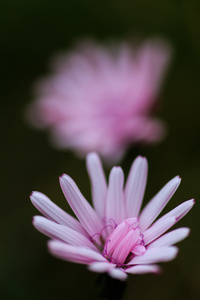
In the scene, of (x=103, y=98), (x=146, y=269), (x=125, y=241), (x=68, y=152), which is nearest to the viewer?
(x=146, y=269)

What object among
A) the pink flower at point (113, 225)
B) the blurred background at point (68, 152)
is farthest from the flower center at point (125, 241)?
the blurred background at point (68, 152)

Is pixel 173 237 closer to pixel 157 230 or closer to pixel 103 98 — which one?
pixel 157 230

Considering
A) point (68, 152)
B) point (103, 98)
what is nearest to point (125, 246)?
point (103, 98)

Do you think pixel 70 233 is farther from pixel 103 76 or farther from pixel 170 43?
pixel 170 43

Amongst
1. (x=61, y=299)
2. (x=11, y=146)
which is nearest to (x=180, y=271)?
(x=61, y=299)

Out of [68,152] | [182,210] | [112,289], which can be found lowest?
[112,289]

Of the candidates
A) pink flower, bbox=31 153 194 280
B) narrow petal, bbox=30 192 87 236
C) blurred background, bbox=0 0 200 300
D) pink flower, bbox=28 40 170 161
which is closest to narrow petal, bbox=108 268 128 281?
pink flower, bbox=31 153 194 280

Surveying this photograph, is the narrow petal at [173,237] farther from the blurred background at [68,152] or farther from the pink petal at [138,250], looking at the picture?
the blurred background at [68,152]
